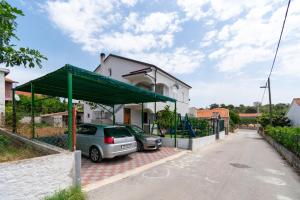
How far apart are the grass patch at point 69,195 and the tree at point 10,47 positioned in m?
2.96

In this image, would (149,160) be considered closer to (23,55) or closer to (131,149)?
(131,149)

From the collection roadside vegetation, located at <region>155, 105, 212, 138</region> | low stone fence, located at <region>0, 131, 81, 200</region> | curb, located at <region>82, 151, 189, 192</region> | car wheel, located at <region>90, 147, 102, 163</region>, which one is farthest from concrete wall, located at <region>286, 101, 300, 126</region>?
low stone fence, located at <region>0, 131, 81, 200</region>

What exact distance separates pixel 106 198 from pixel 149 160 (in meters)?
4.35

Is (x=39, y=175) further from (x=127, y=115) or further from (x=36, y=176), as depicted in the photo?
(x=127, y=115)

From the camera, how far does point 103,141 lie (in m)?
7.80

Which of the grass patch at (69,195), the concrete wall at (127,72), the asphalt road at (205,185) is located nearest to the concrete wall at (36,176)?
the grass patch at (69,195)

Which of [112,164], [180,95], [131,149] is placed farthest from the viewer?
[180,95]

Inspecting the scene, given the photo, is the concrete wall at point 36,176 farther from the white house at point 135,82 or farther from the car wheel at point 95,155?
the white house at point 135,82

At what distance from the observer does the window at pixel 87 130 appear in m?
8.32

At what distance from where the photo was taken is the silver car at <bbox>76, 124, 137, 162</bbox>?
773cm

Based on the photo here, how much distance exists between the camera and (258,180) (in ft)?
21.1

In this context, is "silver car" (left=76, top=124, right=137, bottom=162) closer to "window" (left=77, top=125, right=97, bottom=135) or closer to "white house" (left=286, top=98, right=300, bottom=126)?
"window" (left=77, top=125, right=97, bottom=135)

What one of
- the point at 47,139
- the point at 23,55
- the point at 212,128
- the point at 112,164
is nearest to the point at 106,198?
the point at 112,164

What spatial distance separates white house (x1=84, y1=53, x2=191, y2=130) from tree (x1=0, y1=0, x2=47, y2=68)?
1243 cm
